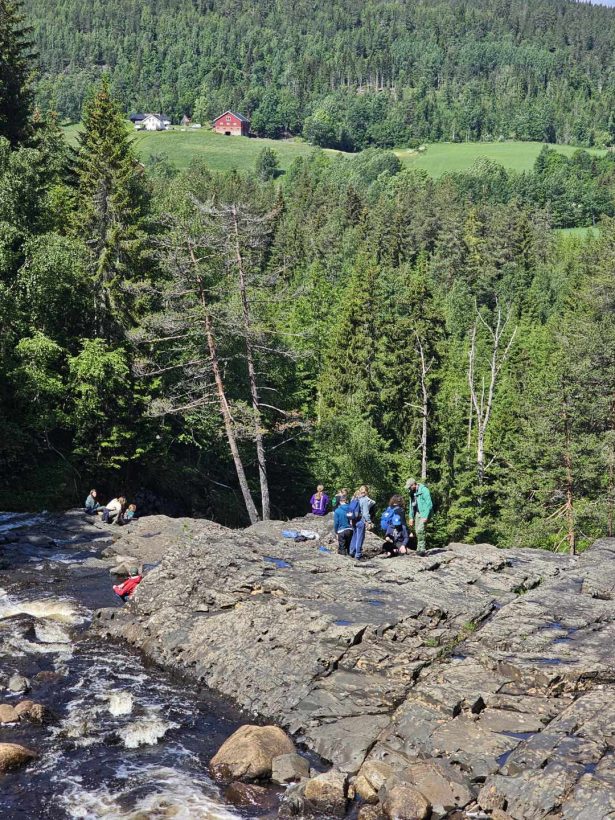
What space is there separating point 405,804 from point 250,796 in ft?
8.91

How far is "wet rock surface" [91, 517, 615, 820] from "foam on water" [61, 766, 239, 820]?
1.81 m

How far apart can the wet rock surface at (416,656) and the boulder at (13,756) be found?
4667mm

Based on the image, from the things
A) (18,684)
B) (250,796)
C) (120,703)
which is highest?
(250,796)

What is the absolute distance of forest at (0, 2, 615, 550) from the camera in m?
36.2

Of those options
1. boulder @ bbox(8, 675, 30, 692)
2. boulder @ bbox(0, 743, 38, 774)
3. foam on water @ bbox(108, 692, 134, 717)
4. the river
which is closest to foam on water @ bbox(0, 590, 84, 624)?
the river

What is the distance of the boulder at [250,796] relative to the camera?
534 inches

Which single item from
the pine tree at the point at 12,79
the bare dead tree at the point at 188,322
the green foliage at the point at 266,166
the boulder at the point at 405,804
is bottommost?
the boulder at the point at 405,804

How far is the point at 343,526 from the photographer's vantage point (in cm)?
2417

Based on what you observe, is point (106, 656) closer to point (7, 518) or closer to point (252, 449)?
point (7, 518)

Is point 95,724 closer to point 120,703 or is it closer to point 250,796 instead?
point 120,703

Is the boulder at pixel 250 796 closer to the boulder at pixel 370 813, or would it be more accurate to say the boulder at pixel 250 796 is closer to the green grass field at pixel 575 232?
the boulder at pixel 370 813

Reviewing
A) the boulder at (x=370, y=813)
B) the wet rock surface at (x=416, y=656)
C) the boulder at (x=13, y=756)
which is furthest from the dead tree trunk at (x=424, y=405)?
the boulder at (x=13, y=756)

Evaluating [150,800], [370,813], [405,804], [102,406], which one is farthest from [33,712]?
[102,406]

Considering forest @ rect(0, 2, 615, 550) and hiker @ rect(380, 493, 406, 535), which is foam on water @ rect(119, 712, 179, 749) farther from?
forest @ rect(0, 2, 615, 550)
